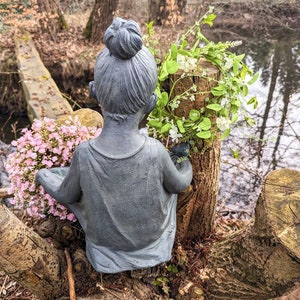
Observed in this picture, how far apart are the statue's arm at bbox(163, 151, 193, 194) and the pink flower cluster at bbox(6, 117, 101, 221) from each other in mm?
632

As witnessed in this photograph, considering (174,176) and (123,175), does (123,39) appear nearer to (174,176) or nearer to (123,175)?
(123,175)

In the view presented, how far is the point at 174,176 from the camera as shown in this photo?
5.89ft

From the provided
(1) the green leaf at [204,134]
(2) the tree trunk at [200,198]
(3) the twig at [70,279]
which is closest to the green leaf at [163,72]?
(1) the green leaf at [204,134]

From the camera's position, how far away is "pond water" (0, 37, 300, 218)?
5.17 m

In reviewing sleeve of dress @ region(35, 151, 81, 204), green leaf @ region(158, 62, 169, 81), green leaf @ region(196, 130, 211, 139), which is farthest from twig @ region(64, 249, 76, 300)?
green leaf @ region(158, 62, 169, 81)

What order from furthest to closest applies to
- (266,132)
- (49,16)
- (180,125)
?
(49,16) → (266,132) → (180,125)

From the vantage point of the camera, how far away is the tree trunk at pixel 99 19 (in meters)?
7.48

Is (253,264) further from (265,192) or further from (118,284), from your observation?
(118,284)

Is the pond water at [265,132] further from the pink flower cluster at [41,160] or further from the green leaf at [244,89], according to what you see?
the pink flower cluster at [41,160]

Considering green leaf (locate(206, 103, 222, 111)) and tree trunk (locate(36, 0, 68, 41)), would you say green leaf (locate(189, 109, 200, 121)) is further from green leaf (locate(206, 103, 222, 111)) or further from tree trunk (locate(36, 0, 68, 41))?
tree trunk (locate(36, 0, 68, 41))

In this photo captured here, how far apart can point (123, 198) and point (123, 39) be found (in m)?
0.71

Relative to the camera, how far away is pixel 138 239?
6.09 feet

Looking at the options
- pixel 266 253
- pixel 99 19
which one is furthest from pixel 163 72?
pixel 99 19

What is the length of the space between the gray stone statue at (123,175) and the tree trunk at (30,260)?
22cm
